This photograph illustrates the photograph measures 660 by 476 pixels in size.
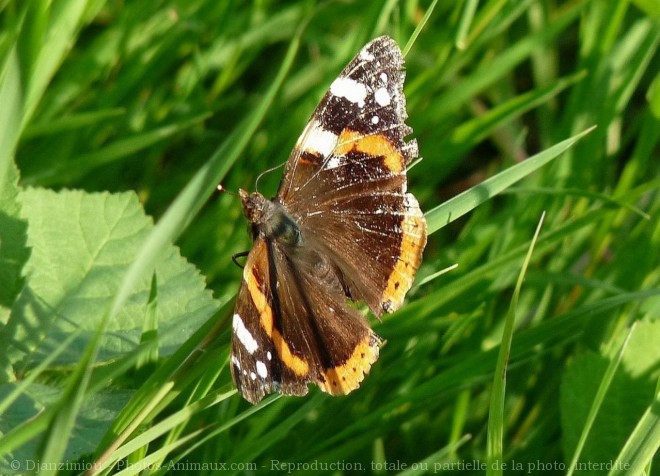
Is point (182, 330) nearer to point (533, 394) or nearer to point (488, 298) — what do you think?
point (488, 298)

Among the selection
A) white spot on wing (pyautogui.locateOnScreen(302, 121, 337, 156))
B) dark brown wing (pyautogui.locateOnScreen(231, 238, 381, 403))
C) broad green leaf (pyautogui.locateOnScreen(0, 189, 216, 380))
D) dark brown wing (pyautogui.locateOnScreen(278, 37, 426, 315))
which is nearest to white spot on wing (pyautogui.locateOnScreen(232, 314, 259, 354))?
dark brown wing (pyautogui.locateOnScreen(231, 238, 381, 403))

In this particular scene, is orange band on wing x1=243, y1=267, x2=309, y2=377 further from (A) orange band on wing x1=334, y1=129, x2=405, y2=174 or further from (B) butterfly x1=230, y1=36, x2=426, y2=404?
(A) orange band on wing x1=334, y1=129, x2=405, y2=174

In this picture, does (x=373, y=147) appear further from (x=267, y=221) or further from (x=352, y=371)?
(x=352, y=371)

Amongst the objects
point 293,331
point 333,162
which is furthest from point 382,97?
point 293,331

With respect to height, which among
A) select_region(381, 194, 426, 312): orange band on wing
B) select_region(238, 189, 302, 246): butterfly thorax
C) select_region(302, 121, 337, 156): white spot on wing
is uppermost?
select_region(302, 121, 337, 156): white spot on wing

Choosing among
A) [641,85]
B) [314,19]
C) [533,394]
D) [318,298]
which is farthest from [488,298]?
[641,85]
